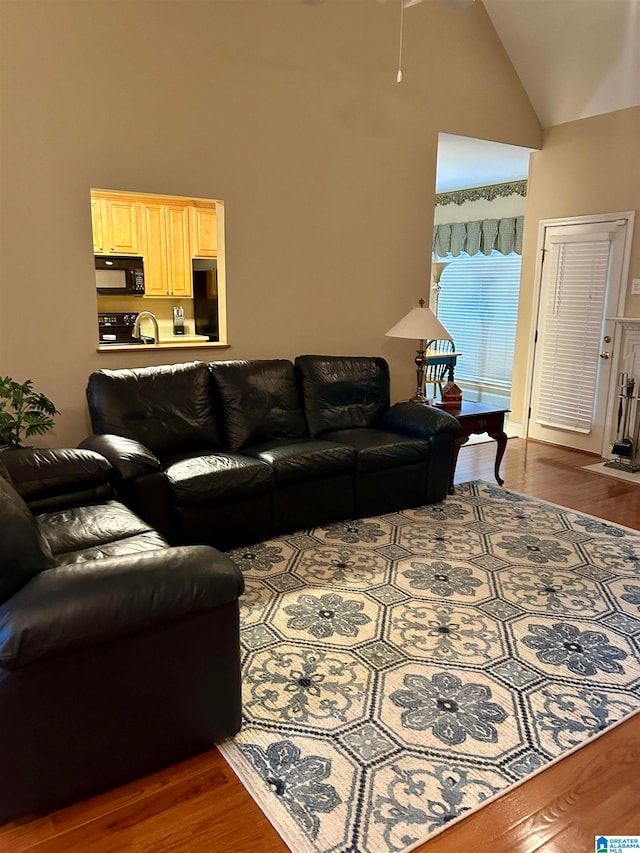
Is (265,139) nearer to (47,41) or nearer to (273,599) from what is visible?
(47,41)

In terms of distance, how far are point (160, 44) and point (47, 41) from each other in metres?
0.65

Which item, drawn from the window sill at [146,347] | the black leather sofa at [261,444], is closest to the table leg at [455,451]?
the black leather sofa at [261,444]

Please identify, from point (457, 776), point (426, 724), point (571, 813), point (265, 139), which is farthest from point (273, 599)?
point (265, 139)

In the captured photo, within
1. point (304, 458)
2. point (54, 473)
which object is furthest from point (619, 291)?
point (54, 473)

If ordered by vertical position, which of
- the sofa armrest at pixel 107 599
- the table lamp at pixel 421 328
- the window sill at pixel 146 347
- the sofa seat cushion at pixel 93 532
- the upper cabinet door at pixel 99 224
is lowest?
the sofa seat cushion at pixel 93 532

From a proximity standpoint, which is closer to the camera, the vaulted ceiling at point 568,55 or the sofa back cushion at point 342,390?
the sofa back cushion at point 342,390

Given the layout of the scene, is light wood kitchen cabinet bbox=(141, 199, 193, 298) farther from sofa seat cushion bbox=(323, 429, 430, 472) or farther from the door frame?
the door frame

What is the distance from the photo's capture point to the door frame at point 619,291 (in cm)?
520

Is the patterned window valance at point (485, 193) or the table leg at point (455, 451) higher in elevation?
the patterned window valance at point (485, 193)

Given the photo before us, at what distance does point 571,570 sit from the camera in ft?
10.7

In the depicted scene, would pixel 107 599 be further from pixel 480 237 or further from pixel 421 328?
pixel 480 237

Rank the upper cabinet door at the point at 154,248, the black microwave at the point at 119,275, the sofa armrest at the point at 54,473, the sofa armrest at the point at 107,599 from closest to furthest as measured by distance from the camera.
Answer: the sofa armrest at the point at 107,599, the sofa armrest at the point at 54,473, the black microwave at the point at 119,275, the upper cabinet door at the point at 154,248

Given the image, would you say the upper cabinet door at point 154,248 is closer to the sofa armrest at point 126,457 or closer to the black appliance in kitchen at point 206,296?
the black appliance in kitchen at point 206,296

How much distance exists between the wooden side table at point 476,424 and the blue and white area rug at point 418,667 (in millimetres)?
736
